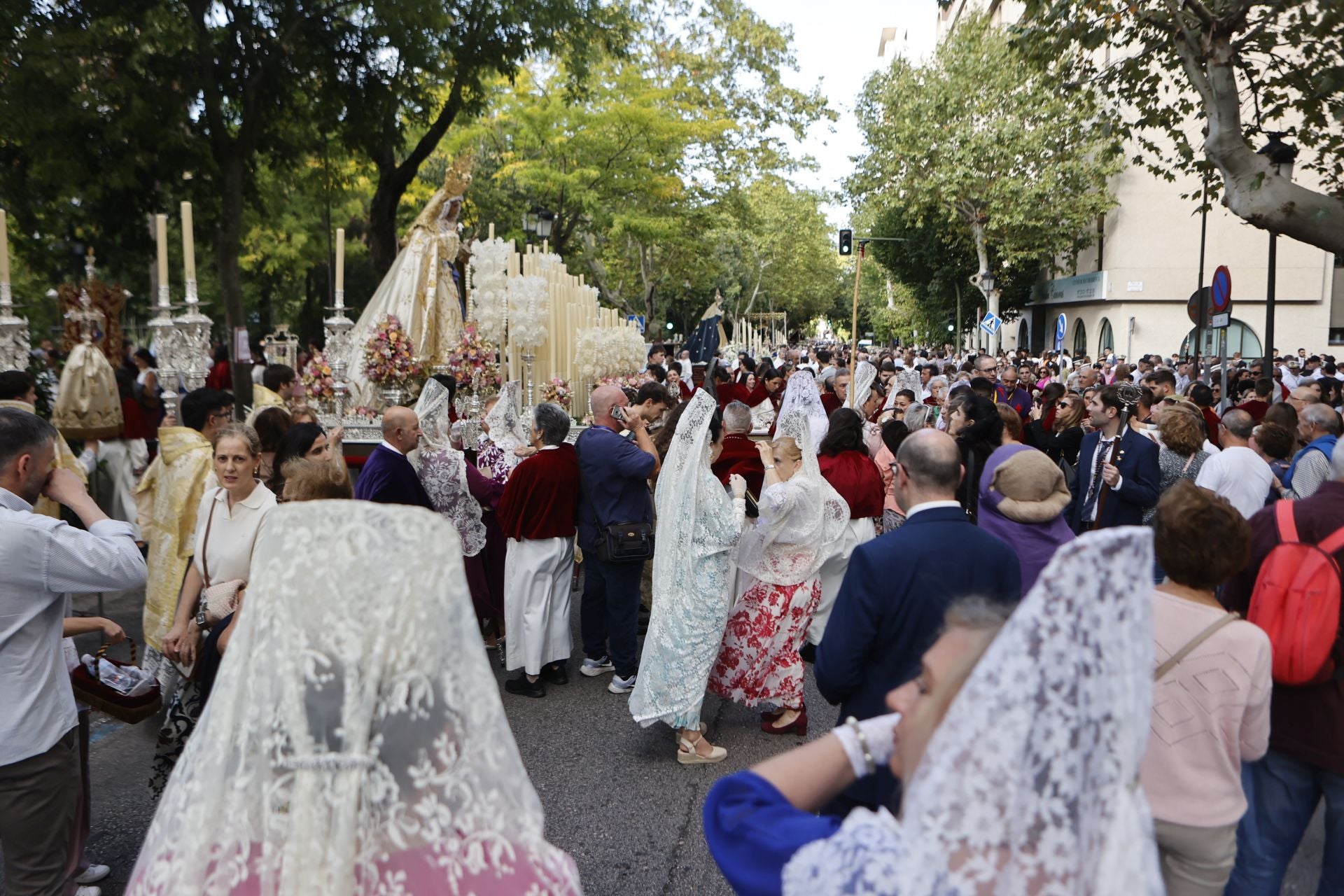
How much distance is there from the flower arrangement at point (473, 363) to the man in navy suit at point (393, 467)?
3604 millimetres

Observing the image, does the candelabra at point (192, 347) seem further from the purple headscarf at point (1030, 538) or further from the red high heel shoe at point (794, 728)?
the purple headscarf at point (1030, 538)

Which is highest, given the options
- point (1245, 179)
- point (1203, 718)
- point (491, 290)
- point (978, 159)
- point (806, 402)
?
point (978, 159)

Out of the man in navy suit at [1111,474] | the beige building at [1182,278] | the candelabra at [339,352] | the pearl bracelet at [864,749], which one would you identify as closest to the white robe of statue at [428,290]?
the candelabra at [339,352]

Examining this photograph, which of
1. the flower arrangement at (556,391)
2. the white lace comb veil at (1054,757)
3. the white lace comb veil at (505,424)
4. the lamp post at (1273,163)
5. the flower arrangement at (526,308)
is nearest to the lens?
the white lace comb veil at (1054,757)

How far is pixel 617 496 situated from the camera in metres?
6.35

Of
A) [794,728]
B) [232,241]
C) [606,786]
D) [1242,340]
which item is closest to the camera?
[606,786]

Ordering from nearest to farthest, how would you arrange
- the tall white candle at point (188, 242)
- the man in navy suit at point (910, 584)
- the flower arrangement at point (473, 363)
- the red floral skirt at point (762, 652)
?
1. the man in navy suit at point (910, 584)
2. the tall white candle at point (188, 242)
3. the red floral skirt at point (762, 652)
4. the flower arrangement at point (473, 363)

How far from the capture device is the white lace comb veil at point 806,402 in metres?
6.59

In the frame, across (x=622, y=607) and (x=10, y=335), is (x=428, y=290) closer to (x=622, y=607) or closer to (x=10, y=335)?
(x=10, y=335)

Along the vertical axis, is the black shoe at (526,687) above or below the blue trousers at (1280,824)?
below

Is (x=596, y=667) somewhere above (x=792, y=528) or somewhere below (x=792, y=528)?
below

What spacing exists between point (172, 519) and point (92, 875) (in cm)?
199

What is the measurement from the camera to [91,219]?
15.8 m

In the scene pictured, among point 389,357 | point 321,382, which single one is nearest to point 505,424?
point 389,357
